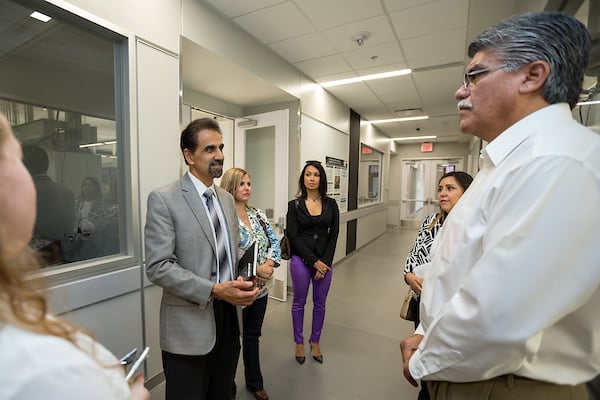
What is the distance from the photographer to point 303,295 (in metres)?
2.54

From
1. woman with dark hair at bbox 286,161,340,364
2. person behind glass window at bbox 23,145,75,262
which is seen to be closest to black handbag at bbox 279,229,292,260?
woman with dark hair at bbox 286,161,340,364

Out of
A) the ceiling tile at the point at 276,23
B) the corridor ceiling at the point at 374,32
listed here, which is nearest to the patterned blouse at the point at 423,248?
the corridor ceiling at the point at 374,32

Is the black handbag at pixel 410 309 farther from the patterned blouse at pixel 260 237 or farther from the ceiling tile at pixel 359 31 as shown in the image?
the ceiling tile at pixel 359 31

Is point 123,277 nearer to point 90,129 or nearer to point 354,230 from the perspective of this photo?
point 90,129

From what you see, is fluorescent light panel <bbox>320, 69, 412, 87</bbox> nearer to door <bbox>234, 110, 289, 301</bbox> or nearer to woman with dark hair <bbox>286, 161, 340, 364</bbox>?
door <bbox>234, 110, 289, 301</bbox>

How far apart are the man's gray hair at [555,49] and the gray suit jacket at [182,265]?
1.39 m

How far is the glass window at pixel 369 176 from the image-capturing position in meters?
6.64

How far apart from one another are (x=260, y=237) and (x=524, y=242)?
1.76m

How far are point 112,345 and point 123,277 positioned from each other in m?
0.45

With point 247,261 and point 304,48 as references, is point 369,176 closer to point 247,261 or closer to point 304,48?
point 304,48

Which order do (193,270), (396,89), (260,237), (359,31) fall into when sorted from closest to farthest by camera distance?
(193,270) < (260,237) < (359,31) < (396,89)

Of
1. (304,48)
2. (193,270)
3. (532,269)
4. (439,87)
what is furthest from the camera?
(439,87)

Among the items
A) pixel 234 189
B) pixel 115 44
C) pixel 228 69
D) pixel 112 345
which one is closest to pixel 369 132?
pixel 228 69

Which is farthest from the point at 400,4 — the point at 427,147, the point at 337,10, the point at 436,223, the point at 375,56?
the point at 427,147
